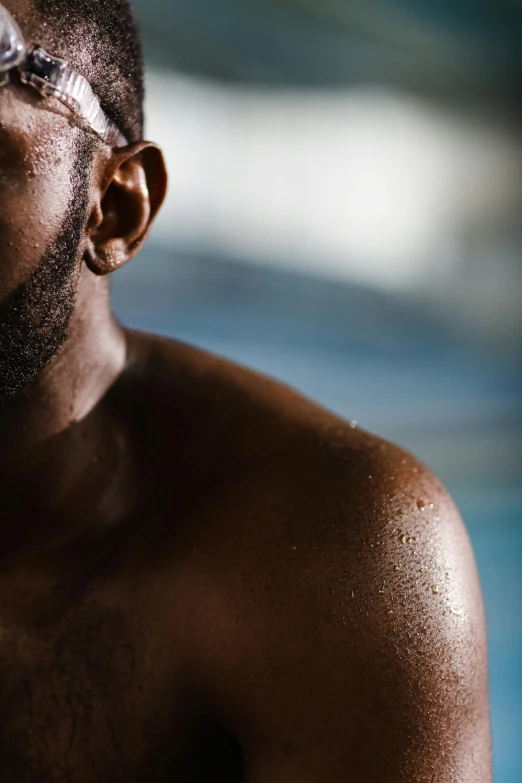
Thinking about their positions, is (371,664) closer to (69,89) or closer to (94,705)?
(94,705)

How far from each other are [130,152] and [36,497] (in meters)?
0.37

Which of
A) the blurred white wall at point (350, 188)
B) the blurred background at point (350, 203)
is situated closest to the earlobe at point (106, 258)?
the blurred background at point (350, 203)

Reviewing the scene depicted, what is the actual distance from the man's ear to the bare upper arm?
35 cm

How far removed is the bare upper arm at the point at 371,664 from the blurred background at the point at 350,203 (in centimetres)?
265

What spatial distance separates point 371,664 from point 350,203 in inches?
166

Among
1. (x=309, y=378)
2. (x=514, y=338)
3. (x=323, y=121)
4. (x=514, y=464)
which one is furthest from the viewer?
(x=323, y=121)

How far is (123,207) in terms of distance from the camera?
0.99m

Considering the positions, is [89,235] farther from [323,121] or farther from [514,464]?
[323,121]

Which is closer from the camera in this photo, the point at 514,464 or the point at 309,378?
the point at 514,464

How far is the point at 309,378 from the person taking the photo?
147 inches

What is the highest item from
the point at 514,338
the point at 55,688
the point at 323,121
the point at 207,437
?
the point at 207,437

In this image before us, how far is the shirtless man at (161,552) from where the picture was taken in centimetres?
83

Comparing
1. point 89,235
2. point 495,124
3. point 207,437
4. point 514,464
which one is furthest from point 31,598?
point 495,124

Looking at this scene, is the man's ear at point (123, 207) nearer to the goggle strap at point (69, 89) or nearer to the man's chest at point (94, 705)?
the goggle strap at point (69, 89)
